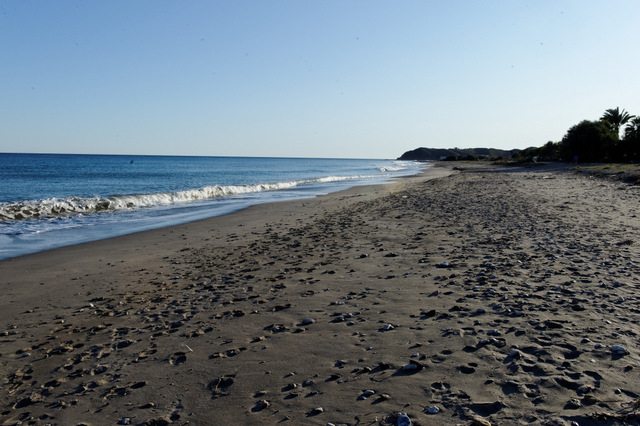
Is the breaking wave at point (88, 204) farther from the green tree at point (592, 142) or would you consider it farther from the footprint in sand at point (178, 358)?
the green tree at point (592, 142)

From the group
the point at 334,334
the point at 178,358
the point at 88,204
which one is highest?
the point at 88,204

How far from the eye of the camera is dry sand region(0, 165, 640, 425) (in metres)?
3.61

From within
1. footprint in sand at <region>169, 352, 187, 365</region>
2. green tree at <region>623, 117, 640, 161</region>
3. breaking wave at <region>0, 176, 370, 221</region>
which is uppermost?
green tree at <region>623, 117, 640, 161</region>

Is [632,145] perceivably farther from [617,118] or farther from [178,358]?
[178,358]

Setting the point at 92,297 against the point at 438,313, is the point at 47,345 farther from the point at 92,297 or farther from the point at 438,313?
the point at 438,313

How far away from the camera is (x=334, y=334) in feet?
16.7

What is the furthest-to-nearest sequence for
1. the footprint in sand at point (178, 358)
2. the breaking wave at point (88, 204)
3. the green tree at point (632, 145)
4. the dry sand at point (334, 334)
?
1. the green tree at point (632, 145)
2. the breaking wave at point (88, 204)
3. the footprint in sand at point (178, 358)
4. the dry sand at point (334, 334)

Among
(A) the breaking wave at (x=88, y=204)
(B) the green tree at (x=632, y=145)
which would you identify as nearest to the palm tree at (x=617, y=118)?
(B) the green tree at (x=632, y=145)

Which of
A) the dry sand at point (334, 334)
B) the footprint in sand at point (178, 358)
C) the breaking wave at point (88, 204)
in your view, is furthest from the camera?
the breaking wave at point (88, 204)

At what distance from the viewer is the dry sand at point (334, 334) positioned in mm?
3609

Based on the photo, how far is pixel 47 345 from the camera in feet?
17.3

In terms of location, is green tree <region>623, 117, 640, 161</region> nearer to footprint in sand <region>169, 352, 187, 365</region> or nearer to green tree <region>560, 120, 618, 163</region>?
green tree <region>560, 120, 618, 163</region>

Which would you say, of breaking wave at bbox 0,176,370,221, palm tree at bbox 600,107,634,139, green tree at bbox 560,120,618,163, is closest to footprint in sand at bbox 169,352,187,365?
breaking wave at bbox 0,176,370,221

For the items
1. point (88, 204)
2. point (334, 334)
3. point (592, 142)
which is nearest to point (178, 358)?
point (334, 334)
